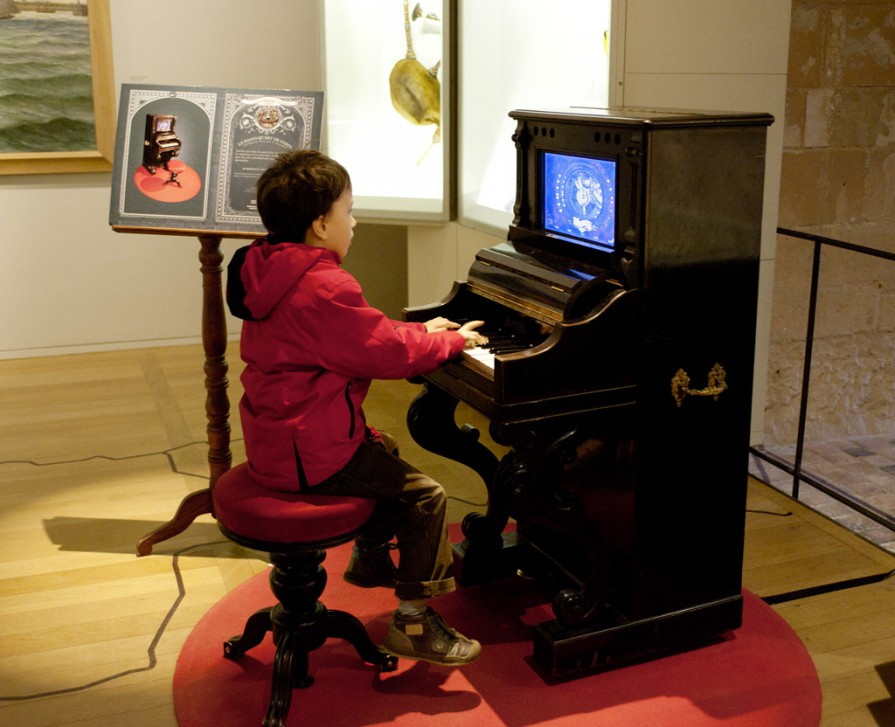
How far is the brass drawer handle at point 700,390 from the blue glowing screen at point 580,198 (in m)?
0.35

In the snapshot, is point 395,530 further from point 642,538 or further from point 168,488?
point 168,488

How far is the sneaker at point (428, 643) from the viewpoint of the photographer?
2393 mm

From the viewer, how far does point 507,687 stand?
2465mm

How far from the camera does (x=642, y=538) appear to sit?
252cm

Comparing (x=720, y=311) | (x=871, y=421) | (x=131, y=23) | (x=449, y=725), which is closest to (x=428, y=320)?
(x=720, y=311)

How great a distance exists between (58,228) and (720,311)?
3.96 meters

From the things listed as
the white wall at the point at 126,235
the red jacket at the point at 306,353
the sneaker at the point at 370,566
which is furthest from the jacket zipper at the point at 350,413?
the white wall at the point at 126,235

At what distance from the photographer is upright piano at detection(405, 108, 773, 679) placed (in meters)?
2.34

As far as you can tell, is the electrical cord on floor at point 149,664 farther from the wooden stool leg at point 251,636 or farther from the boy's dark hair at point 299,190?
the boy's dark hair at point 299,190

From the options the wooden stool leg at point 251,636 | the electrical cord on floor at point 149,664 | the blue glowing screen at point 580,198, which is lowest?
the electrical cord on floor at point 149,664

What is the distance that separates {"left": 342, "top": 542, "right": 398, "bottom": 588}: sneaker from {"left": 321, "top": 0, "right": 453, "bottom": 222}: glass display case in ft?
6.89

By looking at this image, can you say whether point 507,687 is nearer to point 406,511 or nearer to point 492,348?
point 406,511

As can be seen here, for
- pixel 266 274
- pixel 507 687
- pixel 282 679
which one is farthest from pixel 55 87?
pixel 507 687

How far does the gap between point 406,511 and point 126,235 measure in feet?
11.9
